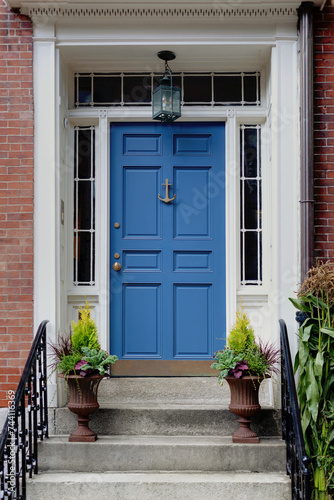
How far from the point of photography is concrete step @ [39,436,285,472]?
4.54 metres

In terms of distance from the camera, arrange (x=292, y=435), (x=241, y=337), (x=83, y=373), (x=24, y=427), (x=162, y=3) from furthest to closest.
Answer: (x=162, y=3) → (x=241, y=337) → (x=83, y=373) → (x=24, y=427) → (x=292, y=435)

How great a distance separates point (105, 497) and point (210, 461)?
768 mm

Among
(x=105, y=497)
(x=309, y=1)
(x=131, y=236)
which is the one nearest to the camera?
(x=105, y=497)

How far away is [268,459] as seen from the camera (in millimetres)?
4535

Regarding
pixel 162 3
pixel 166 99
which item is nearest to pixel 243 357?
pixel 166 99

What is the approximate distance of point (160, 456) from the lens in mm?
4566

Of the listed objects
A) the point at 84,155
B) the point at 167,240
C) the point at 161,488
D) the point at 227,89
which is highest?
the point at 227,89

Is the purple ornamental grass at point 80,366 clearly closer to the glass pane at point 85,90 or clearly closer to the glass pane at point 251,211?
the glass pane at point 251,211

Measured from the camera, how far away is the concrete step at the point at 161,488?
14.1ft

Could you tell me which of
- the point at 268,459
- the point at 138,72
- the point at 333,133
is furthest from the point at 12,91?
the point at 268,459

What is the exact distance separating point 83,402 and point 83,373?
0.23m

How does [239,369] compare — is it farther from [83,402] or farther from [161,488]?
[83,402]

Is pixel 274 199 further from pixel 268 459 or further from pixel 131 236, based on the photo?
pixel 268 459

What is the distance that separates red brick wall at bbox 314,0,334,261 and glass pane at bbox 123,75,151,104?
147cm
